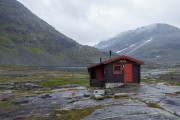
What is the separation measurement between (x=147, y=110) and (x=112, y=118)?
4.32m

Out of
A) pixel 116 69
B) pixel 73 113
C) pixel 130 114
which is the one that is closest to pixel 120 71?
pixel 116 69

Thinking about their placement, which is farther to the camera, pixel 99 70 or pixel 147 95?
pixel 99 70

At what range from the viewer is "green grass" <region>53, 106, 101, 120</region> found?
2951 cm

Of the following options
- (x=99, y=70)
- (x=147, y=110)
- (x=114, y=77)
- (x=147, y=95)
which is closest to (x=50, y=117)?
(x=147, y=110)

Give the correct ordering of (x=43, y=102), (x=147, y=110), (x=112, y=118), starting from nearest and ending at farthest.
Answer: (x=112, y=118), (x=147, y=110), (x=43, y=102)

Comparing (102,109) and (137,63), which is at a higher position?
(137,63)

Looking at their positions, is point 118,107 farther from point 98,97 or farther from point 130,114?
point 98,97

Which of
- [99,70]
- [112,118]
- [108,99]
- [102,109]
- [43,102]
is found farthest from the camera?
[99,70]

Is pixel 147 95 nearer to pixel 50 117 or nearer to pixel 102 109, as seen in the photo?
pixel 102 109

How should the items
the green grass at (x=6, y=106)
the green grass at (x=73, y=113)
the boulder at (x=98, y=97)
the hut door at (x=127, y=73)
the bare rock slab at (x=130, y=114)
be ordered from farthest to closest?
the hut door at (x=127, y=73)
the boulder at (x=98, y=97)
the green grass at (x=6, y=106)
the green grass at (x=73, y=113)
the bare rock slab at (x=130, y=114)

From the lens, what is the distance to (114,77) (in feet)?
180

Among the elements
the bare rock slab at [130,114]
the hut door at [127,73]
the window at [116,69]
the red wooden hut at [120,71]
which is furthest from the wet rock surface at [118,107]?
the window at [116,69]

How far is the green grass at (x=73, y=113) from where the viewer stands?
29506mm

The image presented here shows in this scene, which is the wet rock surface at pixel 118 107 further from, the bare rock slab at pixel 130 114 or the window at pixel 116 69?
the window at pixel 116 69
